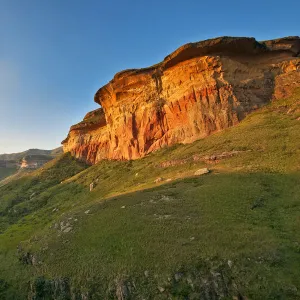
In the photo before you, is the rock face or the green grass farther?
the green grass

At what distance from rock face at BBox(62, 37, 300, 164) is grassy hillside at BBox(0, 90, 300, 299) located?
8.50 meters

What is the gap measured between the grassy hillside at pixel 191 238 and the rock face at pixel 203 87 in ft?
27.9

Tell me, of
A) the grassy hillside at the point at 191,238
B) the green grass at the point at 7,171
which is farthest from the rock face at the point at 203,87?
the green grass at the point at 7,171

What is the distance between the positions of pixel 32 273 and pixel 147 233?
9335 millimetres

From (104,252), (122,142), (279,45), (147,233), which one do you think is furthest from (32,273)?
(279,45)

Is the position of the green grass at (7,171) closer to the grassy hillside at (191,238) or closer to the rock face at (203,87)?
the rock face at (203,87)

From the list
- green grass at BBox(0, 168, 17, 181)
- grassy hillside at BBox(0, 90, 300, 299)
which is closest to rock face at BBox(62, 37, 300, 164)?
grassy hillside at BBox(0, 90, 300, 299)

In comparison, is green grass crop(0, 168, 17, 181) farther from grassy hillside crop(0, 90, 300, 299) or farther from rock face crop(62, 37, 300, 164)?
grassy hillside crop(0, 90, 300, 299)

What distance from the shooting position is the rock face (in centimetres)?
4709

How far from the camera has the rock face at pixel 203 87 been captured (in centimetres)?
4709

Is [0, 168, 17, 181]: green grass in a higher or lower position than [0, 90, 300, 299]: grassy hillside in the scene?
higher

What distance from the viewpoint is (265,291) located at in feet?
46.6

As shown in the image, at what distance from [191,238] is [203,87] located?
111 ft

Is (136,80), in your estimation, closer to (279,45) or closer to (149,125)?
(149,125)
